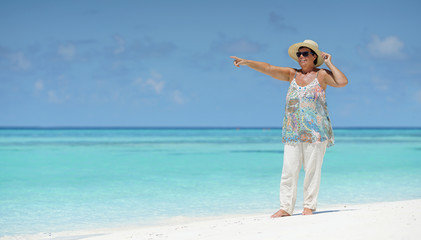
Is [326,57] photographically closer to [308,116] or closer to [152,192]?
[308,116]

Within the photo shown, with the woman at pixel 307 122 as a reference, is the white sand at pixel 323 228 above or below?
below

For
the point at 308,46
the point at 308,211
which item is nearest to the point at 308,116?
the point at 308,46

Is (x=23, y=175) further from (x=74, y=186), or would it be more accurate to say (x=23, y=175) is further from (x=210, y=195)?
(x=210, y=195)

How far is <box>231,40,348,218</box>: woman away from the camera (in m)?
4.46

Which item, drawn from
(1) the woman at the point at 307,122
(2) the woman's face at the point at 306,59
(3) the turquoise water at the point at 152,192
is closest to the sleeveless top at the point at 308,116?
(1) the woman at the point at 307,122

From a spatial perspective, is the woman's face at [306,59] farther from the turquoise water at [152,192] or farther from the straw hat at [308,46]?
the turquoise water at [152,192]

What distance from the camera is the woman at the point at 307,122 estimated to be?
4.46 meters

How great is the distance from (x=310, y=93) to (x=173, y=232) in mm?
1685

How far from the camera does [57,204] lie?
7.30 m

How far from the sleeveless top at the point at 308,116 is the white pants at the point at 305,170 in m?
0.07

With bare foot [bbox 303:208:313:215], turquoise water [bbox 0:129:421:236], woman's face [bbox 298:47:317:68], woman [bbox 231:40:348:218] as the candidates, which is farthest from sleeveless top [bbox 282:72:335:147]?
turquoise water [bbox 0:129:421:236]

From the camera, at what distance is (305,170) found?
179 inches

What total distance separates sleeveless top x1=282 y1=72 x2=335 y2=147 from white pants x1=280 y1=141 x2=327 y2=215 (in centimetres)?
7

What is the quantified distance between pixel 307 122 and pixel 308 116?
0.05 meters
